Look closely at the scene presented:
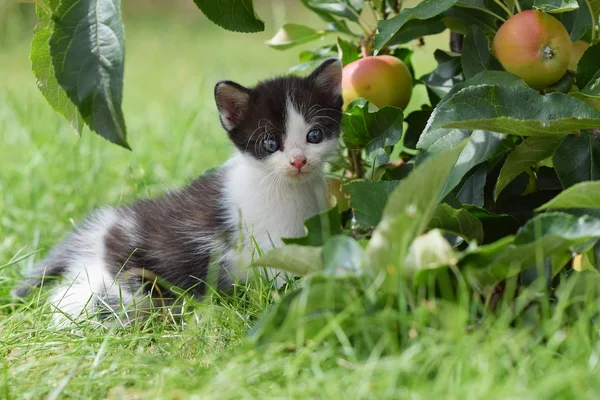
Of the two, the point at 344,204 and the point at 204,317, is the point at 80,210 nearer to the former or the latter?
the point at 344,204

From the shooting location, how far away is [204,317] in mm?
1768

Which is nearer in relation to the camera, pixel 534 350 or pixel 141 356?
pixel 534 350

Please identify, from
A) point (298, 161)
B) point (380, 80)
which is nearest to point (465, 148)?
point (380, 80)

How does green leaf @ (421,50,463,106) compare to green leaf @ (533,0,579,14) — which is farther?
green leaf @ (421,50,463,106)

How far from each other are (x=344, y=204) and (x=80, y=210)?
124 centimetres

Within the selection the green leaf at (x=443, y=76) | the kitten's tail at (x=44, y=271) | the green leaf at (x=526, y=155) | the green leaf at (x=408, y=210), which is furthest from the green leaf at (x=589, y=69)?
the kitten's tail at (x=44, y=271)

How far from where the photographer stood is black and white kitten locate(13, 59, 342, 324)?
2152 millimetres

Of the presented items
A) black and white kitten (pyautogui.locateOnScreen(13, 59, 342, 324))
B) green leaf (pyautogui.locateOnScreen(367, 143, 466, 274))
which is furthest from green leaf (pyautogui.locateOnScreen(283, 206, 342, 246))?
black and white kitten (pyautogui.locateOnScreen(13, 59, 342, 324))

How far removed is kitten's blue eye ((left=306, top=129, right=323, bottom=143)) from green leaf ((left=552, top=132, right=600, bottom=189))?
2.32 feet

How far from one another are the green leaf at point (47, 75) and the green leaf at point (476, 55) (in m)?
0.86

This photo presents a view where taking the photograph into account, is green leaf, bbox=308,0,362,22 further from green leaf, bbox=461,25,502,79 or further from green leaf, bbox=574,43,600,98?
green leaf, bbox=574,43,600,98

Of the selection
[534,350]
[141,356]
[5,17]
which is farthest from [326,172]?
[5,17]

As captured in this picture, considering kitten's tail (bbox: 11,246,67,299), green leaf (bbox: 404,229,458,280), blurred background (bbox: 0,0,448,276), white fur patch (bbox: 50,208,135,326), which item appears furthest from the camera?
blurred background (bbox: 0,0,448,276)

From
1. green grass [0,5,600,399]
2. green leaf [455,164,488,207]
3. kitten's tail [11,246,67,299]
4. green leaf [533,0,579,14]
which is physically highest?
green leaf [533,0,579,14]
